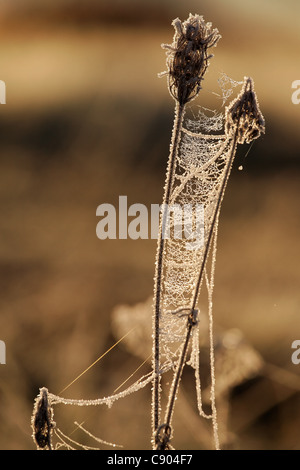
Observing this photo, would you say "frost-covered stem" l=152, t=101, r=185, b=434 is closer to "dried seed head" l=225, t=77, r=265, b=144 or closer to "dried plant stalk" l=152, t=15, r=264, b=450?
"dried plant stalk" l=152, t=15, r=264, b=450

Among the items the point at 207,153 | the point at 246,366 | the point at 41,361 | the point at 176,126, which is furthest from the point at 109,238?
the point at 176,126

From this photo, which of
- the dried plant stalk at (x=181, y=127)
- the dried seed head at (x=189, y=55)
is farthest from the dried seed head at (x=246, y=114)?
the dried seed head at (x=189, y=55)

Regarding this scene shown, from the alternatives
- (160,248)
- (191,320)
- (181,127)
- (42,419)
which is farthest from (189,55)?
(42,419)

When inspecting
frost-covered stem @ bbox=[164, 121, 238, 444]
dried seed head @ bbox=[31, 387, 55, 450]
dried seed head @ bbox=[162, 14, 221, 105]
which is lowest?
dried seed head @ bbox=[31, 387, 55, 450]

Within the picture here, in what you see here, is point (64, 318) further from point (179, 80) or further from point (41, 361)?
point (179, 80)

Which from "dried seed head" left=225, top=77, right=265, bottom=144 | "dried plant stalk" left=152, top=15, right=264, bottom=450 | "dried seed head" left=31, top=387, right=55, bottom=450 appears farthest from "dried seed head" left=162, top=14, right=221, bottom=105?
"dried seed head" left=31, top=387, right=55, bottom=450

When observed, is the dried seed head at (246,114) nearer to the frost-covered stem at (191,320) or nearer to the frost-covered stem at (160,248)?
the frost-covered stem at (191,320)
